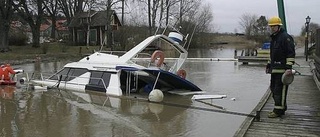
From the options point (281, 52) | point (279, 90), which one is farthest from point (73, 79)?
point (281, 52)

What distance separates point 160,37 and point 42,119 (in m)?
6.07

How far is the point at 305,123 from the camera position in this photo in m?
7.88

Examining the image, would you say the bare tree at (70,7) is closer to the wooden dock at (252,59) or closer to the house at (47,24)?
the house at (47,24)

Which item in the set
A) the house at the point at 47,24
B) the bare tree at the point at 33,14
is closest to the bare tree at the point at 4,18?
the bare tree at the point at 33,14

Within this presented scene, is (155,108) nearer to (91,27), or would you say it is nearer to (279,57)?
(279,57)

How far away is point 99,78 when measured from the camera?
14578mm

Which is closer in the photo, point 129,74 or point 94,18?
point 129,74

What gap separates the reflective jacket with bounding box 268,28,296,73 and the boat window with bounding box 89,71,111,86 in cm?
731

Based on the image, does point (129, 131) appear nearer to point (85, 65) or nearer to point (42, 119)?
point (42, 119)

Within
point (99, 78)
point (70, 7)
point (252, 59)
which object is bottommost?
point (99, 78)

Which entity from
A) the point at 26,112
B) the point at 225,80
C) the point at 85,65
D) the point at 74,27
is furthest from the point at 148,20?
the point at 26,112

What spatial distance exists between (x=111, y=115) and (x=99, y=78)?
14.0ft

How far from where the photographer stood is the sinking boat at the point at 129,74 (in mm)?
13820

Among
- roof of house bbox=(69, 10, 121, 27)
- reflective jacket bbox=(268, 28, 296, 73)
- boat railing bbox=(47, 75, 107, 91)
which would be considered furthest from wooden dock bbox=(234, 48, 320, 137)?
roof of house bbox=(69, 10, 121, 27)
